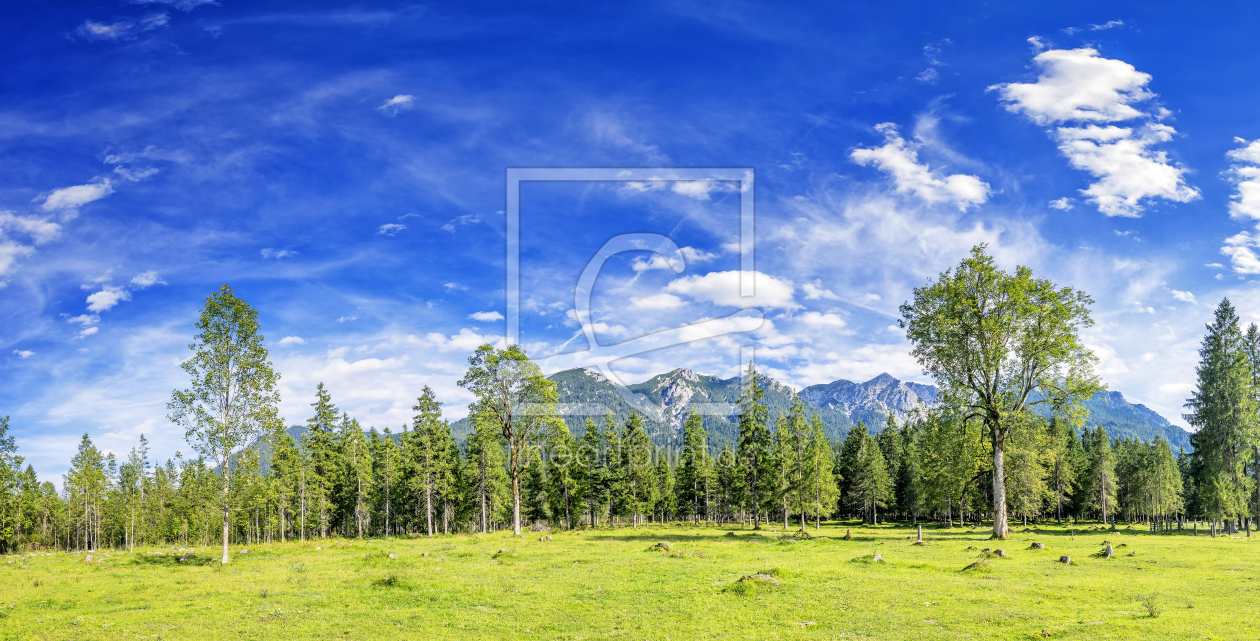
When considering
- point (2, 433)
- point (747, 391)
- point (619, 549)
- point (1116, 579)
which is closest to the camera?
point (1116, 579)

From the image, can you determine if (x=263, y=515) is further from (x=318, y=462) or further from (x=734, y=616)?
(x=734, y=616)

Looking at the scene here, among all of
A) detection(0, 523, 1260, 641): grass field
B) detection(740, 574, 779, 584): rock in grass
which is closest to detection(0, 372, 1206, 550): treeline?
detection(0, 523, 1260, 641): grass field

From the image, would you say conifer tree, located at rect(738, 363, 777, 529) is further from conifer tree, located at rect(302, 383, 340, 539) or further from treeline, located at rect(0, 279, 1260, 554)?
conifer tree, located at rect(302, 383, 340, 539)

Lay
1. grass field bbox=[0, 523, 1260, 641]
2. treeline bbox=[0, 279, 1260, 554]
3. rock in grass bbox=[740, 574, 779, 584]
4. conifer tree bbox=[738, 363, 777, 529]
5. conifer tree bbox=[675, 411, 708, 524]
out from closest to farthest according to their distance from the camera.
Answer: grass field bbox=[0, 523, 1260, 641], rock in grass bbox=[740, 574, 779, 584], treeline bbox=[0, 279, 1260, 554], conifer tree bbox=[738, 363, 777, 529], conifer tree bbox=[675, 411, 708, 524]

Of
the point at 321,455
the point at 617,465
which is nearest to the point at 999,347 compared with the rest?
the point at 617,465

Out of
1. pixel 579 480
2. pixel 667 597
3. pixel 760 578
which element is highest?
pixel 760 578

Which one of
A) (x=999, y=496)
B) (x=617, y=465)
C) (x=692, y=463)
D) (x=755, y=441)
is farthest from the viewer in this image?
(x=692, y=463)

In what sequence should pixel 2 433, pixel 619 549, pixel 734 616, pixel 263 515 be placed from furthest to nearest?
1. pixel 263 515
2. pixel 2 433
3. pixel 619 549
4. pixel 734 616

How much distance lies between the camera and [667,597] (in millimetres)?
20031

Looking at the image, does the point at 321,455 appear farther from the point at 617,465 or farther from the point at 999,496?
the point at 999,496

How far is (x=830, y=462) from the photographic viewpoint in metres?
67.9

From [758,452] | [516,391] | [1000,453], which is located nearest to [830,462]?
[758,452]

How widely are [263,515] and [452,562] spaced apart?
7672 cm

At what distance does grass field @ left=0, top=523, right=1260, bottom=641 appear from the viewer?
51.6 ft
